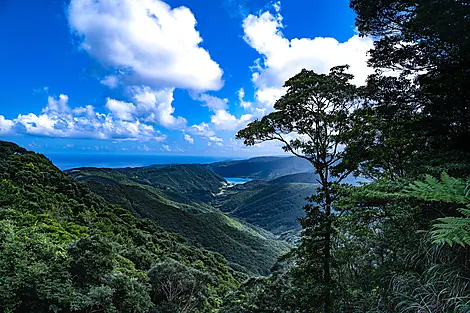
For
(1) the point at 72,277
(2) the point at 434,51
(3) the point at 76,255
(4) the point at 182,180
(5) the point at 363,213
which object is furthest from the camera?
(4) the point at 182,180

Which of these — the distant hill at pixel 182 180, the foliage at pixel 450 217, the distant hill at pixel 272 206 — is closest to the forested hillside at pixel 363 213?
the foliage at pixel 450 217

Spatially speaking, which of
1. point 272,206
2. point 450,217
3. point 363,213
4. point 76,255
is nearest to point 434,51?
point 363,213

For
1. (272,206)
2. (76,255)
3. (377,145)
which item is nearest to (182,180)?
(272,206)

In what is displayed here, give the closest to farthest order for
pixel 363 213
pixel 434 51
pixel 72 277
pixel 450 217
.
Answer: pixel 450 217 → pixel 363 213 → pixel 434 51 → pixel 72 277

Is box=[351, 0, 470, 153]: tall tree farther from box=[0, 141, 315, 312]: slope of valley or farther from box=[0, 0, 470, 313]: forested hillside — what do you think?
box=[0, 141, 315, 312]: slope of valley

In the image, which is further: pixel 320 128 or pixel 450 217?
pixel 320 128

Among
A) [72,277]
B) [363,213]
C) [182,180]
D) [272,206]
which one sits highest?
[363,213]

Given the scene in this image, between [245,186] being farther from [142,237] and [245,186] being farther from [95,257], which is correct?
[95,257]

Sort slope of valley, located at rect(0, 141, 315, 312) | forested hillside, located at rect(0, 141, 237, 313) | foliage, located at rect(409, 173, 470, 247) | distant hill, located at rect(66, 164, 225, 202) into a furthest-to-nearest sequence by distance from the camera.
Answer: distant hill, located at rect(66, 164, 225, 202)
slope of valley, located at rect(0, 141, 315, 312)
forested hillside, located at rect(0, 141, 237, 313)
foliage, located at rect(409, 173, 470, 247)

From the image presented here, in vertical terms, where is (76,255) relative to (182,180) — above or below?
above

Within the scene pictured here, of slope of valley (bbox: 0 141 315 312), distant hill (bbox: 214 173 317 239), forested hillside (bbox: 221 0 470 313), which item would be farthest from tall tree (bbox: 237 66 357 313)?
distant hill (bbox: 214 173 317 239)

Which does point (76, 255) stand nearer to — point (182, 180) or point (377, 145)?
point (377, 145)

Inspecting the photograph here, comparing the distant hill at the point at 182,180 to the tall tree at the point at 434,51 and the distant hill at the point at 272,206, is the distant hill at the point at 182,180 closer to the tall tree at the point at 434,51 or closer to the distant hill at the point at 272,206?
the distant hill at the point at 272,206
